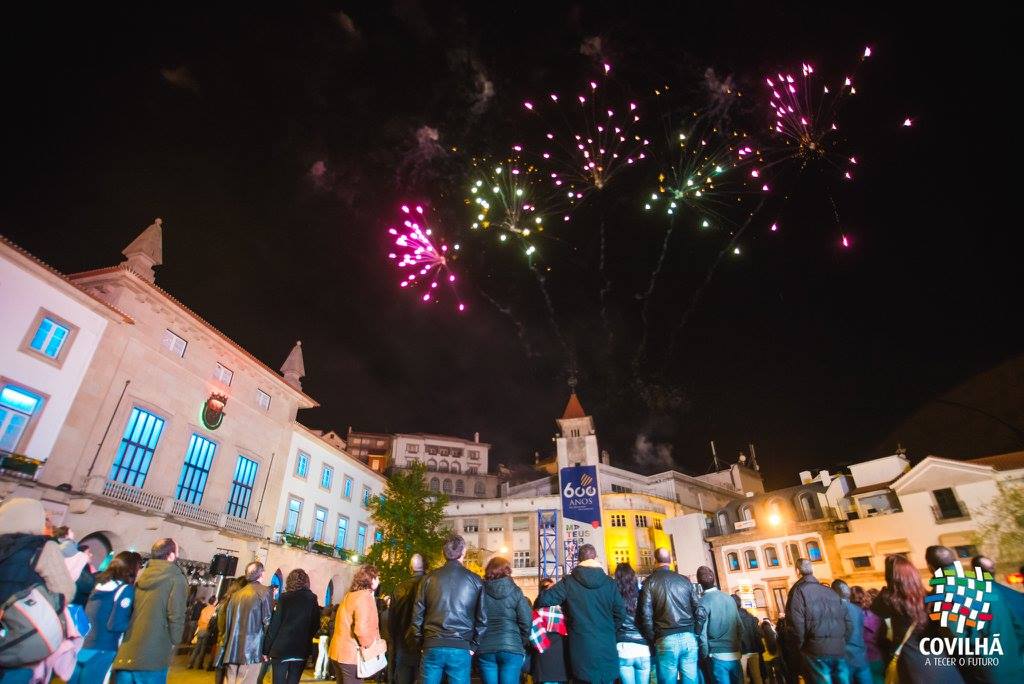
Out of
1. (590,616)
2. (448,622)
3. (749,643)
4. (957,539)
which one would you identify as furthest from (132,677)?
(957,539)

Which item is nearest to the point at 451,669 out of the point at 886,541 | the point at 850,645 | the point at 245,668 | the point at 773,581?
the point at 245,668

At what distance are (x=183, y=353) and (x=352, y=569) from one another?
19.9 meters

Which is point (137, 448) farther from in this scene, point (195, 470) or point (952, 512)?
point (952, 512)

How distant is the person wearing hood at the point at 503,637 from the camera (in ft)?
17.0

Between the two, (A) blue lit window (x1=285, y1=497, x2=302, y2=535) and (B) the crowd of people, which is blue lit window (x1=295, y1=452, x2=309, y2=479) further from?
(B) the crowd of people

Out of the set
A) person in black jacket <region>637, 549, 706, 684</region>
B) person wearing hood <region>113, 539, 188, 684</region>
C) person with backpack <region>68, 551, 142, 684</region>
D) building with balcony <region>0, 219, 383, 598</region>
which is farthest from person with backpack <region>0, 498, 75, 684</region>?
building with balcony <region>0, 219, 383, 598</region>

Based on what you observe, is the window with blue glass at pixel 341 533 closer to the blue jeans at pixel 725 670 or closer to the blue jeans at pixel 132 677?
the blue jeans at pixel 132 677

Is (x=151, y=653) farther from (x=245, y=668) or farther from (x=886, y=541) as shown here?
(x=886, y=541)

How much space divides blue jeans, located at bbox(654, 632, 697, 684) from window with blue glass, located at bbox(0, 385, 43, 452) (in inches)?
823

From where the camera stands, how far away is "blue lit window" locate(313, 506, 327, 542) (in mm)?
31741

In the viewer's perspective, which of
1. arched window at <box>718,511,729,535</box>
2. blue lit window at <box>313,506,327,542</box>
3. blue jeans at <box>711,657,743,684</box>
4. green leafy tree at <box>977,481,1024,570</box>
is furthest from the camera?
arched window at <box>718,511,729,535</box>

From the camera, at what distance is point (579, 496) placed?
4762 centimetres

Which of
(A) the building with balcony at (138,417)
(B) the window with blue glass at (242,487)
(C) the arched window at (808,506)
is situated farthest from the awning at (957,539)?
(B) the window with blue glass at (242,487)

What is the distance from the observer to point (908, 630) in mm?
4273
